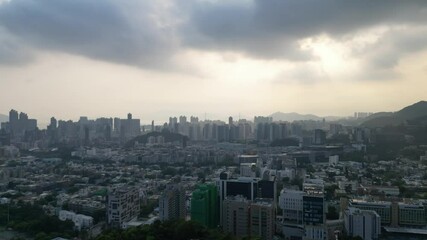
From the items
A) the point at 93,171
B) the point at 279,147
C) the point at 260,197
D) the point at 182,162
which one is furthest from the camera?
the point at 279,147

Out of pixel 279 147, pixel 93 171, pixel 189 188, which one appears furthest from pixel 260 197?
pixel 279 147

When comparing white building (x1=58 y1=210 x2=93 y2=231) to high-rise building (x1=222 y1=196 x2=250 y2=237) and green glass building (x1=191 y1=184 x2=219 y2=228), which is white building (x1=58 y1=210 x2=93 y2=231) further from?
high-rise building (x1=222 y1=196 x2=250 y2=237)

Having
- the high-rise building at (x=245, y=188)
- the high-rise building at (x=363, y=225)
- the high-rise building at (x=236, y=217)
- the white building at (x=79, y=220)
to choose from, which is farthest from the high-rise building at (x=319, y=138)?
the white building at (x=79, y=220)

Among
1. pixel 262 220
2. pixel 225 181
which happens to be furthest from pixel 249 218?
pixel 225 181

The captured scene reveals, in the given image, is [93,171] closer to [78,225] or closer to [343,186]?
[78,225]

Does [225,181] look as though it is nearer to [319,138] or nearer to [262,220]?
[262,220]

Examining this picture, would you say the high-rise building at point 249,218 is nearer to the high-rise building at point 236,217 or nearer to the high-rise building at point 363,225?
the high-rise building at point 236,217
